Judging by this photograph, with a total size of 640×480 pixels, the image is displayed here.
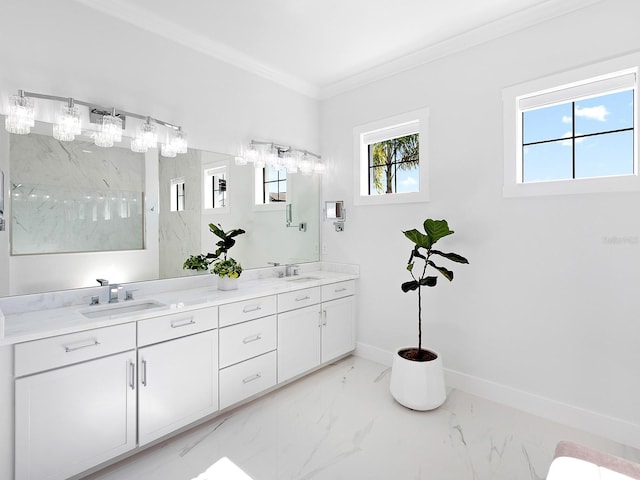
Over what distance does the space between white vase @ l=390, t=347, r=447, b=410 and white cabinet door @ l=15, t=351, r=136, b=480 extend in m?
1.76

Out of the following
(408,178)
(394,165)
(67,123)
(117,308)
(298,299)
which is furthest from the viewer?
(394,165)

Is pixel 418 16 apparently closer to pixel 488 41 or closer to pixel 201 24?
pixel 488 41

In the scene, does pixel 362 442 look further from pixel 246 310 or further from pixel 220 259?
pixel 220 259

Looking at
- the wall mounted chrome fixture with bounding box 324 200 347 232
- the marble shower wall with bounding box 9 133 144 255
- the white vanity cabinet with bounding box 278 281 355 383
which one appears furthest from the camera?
the wall mounted chrome fixture with bounding box 324 200 347 232

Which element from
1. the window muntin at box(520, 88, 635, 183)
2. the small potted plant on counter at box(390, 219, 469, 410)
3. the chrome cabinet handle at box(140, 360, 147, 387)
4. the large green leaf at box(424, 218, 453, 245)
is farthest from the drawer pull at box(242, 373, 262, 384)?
the window muntin at box(520, 88, 635, 183)

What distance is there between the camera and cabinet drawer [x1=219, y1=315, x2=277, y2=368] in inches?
94.3

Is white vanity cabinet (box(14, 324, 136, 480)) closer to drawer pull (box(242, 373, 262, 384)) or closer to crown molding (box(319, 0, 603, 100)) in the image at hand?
drawer pull (box(242, 373, 262, 384))

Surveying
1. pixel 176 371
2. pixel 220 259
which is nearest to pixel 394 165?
pixel 220 259

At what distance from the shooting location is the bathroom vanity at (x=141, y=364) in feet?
5.40

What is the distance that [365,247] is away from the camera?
11.4 ft

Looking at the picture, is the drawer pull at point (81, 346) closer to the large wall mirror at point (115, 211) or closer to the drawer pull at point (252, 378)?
the large wall mirror at point (115, 211)

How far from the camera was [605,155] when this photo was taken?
7.50 feet

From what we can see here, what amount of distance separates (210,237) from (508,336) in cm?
247

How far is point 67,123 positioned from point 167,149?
615mm
